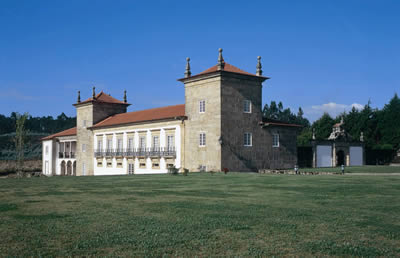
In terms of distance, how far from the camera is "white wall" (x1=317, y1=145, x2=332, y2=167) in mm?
42844

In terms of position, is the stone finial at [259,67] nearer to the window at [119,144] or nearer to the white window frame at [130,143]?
the white window frame at [130,143]

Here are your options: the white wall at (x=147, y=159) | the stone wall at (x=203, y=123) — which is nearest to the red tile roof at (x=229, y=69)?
the stone wall at (x=203, y=123)

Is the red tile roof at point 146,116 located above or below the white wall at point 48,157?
above

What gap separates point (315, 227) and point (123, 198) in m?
6.60

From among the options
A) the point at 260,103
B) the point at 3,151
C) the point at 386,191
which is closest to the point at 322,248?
the point at 386,191

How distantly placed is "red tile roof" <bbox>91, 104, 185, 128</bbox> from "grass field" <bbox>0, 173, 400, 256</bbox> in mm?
26326

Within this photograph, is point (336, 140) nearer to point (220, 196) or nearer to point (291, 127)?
point (291, 127)

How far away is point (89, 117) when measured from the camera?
53.2m

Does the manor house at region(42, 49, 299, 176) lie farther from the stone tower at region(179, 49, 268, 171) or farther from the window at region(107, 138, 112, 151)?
the window at region(107, 138, 112, 151)

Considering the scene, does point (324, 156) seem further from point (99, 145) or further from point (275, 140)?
point (99, 145)

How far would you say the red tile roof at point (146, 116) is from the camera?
130 ft

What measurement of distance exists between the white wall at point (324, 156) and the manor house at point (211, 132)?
15.8ft

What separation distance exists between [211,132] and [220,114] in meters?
1.70

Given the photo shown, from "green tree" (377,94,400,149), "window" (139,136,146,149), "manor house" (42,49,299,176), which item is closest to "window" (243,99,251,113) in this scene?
"manor house" (42,49,299,176)
